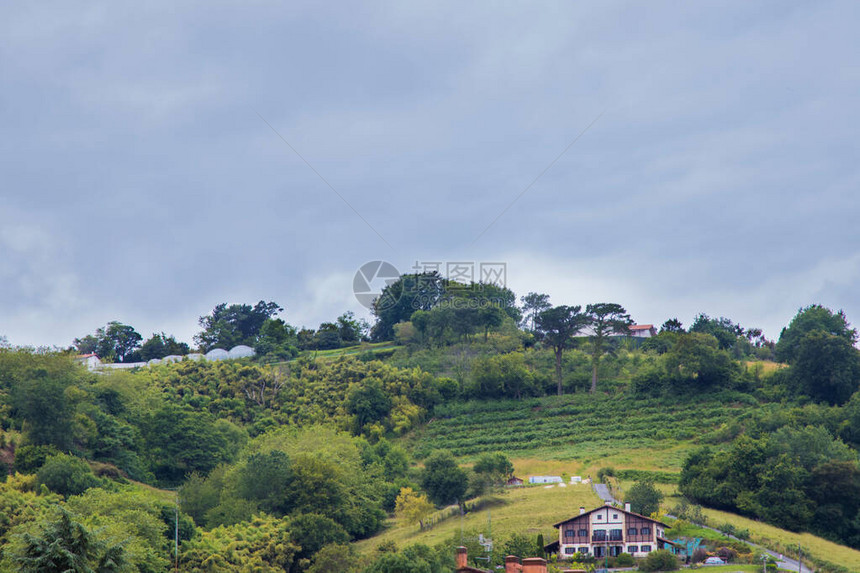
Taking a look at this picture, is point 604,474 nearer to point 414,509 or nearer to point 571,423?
point 571,423

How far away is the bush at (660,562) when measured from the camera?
4684cm

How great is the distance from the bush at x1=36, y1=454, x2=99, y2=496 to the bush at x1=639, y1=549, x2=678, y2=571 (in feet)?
103

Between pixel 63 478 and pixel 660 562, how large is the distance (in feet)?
110

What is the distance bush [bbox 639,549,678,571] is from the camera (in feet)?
154

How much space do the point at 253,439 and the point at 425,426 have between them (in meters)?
16.3

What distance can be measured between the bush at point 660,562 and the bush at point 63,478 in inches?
Result: 1237

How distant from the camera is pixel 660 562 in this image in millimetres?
47031

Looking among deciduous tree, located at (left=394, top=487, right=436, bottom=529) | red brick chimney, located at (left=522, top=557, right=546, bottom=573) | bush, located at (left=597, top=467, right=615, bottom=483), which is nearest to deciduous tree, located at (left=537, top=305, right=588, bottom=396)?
bush, located at (left=597, top=467, right=615, bottom=483)

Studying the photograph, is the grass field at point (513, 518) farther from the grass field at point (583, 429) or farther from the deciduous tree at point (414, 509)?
the grass field at point (583, 429)

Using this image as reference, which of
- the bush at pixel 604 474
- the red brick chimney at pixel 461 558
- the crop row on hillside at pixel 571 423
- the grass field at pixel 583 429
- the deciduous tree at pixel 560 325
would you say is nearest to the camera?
the red brick chimney at pixel 461 558

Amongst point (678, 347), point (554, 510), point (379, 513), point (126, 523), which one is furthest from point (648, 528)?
point (678, 347)

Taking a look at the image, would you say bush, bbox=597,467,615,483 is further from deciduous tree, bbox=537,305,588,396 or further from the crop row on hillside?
deciduous tree, bbox=537,305,588,396

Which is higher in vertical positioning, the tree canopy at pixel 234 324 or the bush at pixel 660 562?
the tree canopy at pixel 234 324

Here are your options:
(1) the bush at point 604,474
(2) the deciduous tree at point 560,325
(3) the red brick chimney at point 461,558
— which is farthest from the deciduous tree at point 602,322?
(3) the red brick chimney at point 461,558
